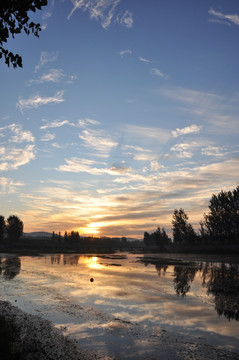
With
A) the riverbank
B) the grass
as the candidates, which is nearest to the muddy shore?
the riverbank

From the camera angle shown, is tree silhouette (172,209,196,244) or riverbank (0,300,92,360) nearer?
riverbank (0,300,92,360)

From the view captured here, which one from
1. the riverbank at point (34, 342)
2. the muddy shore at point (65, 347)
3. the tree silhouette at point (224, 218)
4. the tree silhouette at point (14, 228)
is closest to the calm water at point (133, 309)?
the muddy shore at point (65, 347)

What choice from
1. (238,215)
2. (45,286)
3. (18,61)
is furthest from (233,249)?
(18,61)

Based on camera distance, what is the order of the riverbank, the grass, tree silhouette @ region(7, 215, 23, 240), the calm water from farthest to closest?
tree silhouette @ region(7, 215, 23, 240)
the calm water
the riverbank
the grass

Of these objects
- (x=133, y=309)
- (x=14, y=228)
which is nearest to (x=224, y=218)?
(x=133, y=309)

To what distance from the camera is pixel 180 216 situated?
12769 cm

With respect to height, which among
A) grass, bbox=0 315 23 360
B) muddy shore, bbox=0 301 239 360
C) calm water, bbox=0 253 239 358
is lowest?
calm water, bbox=0 253 239 358

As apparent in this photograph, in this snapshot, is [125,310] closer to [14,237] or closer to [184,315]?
[184,315]

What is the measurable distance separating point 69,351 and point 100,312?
6.87 metres

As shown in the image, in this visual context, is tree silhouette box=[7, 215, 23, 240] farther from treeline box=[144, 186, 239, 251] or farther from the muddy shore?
the muddy shore

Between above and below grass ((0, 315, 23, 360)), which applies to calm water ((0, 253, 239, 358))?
below

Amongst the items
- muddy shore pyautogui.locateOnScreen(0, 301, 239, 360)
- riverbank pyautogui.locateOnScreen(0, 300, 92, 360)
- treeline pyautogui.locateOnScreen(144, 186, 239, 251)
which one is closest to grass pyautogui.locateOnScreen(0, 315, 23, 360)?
riverbank pyautogui.locateOnScreen(0, 300, 92, 360)

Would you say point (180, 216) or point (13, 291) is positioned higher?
point (180, 216)

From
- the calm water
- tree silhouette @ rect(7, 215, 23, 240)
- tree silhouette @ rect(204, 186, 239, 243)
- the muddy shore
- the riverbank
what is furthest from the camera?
tree silhouette @ rect(7, 215, 23, 240)
